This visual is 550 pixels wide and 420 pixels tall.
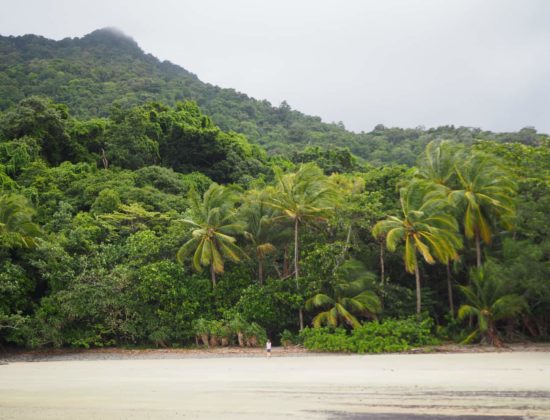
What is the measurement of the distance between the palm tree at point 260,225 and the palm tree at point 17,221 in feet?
39.2

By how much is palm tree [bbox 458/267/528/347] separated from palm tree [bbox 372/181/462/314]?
66.2 inches

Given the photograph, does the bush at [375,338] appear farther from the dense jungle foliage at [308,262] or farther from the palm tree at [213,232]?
the palm tree at [213,232]

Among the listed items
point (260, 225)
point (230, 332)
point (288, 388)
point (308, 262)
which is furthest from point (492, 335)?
point (288, 388)

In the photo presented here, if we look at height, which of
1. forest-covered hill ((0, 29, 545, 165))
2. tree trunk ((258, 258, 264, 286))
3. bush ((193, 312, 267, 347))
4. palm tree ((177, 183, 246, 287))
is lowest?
bush ((193, 312, 267, 347))

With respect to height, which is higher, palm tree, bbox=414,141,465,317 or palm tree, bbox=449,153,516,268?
palm tree, bbox=414,141,465,317

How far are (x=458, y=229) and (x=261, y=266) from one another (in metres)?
11.0

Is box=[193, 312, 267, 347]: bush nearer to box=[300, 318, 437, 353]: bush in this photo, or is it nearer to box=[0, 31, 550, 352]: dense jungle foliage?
box=[0, 31, 550, 352]: dense jungle foliage

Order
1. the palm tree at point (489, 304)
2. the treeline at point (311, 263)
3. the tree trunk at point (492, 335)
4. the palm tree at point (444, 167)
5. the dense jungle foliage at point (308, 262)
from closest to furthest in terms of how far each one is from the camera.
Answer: the palm tree at point (489, 304)
the tree trunk at point (492, 335)
the dense jungle foliage at point (308, 262)
the treeline at point (311, 263)
the palm tree at point (444, 167)

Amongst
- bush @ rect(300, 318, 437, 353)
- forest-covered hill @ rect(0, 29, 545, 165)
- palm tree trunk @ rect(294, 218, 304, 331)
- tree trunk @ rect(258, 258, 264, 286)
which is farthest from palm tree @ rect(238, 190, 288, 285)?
forest-covered hill @ rect(0, 29, 545, 165)

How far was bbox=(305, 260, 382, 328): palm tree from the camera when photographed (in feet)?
81.9

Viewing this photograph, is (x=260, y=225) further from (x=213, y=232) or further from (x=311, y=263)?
(x=311, y=263)

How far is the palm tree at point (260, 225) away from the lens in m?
28.7

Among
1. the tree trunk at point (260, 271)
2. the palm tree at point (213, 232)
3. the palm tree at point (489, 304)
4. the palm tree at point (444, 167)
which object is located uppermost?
the palm tree at point (444, 167)

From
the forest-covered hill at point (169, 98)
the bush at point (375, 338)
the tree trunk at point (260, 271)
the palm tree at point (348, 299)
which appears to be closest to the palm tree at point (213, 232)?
the tree trunk at point (260, 271)
